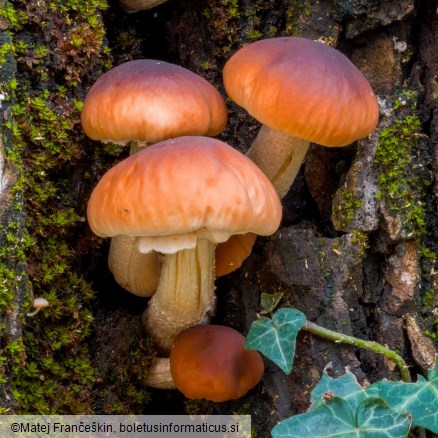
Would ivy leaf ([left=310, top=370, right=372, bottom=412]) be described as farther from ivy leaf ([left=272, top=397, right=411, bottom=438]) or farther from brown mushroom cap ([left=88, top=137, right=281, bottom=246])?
brown mushroom cap ([left=88, top=137, right=281, bottom=246])

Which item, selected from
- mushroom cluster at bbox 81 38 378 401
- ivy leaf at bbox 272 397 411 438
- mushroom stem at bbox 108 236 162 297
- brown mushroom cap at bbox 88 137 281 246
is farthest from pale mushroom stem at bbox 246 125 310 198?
ivy leaf at bbox 272 397 411 438

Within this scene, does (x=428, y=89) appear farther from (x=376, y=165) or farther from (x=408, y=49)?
(x=376, y=165)

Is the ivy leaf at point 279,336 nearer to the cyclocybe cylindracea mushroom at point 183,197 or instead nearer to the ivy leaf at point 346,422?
the ivy leaf at point 346,422

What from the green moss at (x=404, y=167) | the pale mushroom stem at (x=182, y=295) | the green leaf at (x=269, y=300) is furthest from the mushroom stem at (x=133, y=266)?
the green moss at (x=404, y=167)

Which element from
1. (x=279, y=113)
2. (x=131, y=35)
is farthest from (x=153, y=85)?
(x=131, y=35)

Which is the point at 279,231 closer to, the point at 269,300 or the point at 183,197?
the point at 269,300
